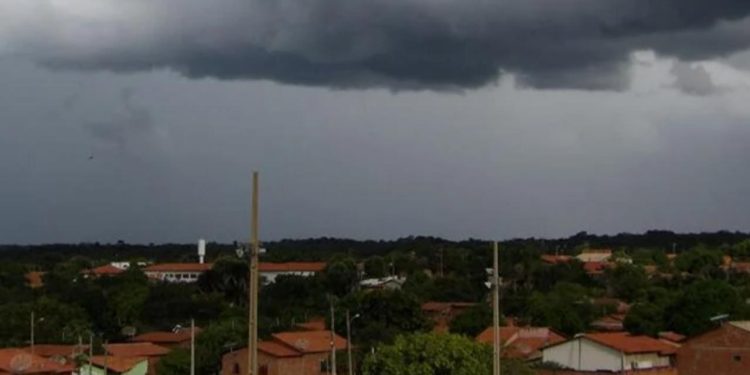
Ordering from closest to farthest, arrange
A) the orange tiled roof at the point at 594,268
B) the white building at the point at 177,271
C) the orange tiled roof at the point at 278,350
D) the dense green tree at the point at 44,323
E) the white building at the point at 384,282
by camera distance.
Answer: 1. the orange tiled roof at the point at 278,350
2. the dense green tree at the point at 44,323
3. the white building at the point at 384,282
4. the orange tiled roof at the point at 594,268
5. the white building at the point at 177,271

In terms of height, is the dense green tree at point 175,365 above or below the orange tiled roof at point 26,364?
below

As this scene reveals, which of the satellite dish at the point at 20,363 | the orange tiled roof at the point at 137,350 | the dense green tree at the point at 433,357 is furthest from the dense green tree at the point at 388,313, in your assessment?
the satellite dish at the point at 20,363

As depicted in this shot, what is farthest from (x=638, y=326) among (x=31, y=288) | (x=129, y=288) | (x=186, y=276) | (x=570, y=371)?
(x=186, y=276)

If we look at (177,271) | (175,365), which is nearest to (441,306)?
(175,365)

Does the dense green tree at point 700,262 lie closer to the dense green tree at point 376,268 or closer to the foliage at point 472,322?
the dense green tree at point 376,268

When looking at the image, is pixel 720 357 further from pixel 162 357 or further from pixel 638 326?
pixel 162 357

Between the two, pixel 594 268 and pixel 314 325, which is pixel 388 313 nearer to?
pixel 314 325
